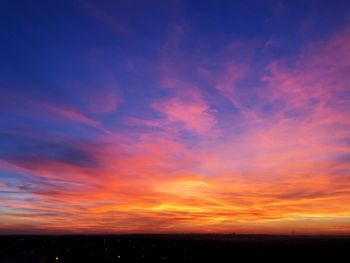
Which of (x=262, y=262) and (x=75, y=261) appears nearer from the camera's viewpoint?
(x=75, y=261)

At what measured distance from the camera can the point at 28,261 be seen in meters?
149

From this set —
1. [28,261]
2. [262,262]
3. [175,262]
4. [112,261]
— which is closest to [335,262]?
[262,262]

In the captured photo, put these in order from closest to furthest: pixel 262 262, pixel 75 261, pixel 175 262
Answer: pixel 75 261
pixel 175 262
pixel 262 262

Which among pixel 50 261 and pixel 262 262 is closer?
pixel 50 261

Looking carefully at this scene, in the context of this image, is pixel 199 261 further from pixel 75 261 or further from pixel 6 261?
pixel 6 261

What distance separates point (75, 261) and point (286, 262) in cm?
8119

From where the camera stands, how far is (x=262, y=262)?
162 m

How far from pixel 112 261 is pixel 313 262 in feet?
264

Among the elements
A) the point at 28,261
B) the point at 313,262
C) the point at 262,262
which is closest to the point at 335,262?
the point at 313,262

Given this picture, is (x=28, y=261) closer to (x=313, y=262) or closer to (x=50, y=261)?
(x=50, y=261)

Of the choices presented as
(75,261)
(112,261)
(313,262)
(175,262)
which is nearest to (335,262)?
(313,262)

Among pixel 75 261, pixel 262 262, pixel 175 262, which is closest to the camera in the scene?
pixel 75 261

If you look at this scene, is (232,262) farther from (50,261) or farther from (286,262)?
(50,261)

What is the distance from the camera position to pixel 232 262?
15838 centimetres
